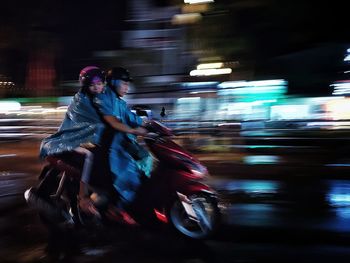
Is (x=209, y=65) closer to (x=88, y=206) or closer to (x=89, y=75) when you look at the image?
(x=89, y=75)

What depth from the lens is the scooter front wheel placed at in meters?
4.99

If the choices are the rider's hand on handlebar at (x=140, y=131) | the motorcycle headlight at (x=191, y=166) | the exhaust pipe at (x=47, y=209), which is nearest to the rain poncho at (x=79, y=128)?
the rider's hand on handlebar at (x=140, y=131)

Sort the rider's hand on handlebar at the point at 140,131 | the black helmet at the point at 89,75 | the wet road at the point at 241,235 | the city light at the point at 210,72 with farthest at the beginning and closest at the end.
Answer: the city light at the point at 210,72 → the black helmet at the point at 89,75 → the rider's hand on handlebar at the point at 140,131 → the wet road at the point at 241,235

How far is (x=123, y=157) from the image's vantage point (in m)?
5.18

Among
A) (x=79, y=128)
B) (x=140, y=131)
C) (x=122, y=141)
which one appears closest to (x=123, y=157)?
(x=122, y=141)

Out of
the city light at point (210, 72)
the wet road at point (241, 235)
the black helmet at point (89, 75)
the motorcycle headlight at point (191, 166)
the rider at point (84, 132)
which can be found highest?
the city light at point (210, 72)

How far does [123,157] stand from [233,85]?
41.5 ft

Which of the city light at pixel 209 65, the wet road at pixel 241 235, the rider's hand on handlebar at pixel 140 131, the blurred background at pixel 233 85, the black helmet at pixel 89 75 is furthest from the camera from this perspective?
the city light at pixel 209 65

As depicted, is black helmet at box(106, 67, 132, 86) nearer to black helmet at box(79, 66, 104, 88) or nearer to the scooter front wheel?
black helmet at box(79, 66, 104, 88)

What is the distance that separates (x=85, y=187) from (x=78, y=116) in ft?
2.35

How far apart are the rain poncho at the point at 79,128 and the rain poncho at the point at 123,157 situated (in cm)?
12

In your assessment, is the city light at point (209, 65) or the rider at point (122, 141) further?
the city light at point (209, 65)

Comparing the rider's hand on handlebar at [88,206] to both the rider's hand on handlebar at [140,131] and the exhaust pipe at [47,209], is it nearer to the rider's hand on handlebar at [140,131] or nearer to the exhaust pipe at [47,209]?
the exhaust pipe at [47,209]

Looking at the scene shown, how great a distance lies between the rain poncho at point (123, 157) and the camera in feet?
16.8
